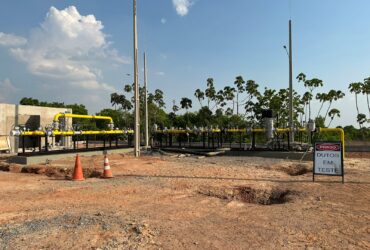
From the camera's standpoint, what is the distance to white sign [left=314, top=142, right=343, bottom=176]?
413 inches

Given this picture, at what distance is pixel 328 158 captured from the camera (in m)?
10.6

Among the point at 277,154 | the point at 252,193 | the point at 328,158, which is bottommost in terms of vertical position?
the point at 252,193

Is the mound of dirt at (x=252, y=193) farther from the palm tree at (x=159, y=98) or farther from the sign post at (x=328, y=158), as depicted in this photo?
the palm tree at (x=159, y=98)

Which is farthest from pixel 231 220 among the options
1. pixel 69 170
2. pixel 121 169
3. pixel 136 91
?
pixel 136 91

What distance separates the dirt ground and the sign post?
1.16 ft

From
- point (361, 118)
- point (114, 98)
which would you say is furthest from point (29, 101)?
point (361, 118)

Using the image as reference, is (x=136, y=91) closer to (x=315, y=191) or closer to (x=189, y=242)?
(x=315, y=191)

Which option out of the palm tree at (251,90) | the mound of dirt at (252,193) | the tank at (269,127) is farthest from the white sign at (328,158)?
the palm tree at (251,90)

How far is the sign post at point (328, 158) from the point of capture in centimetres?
1048

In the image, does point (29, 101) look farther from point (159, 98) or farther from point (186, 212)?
point (186, 212)

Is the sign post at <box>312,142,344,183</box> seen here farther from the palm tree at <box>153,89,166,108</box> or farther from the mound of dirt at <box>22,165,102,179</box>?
the palm tree at <box>153,89,166,108</box>

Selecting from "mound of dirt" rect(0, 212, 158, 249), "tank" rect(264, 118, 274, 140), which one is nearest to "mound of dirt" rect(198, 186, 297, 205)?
"mound of dirt" rect(0, 212, 158, 249)

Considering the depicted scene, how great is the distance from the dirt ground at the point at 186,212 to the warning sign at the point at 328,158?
0.36 meters

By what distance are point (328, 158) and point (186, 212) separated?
18.6ft
